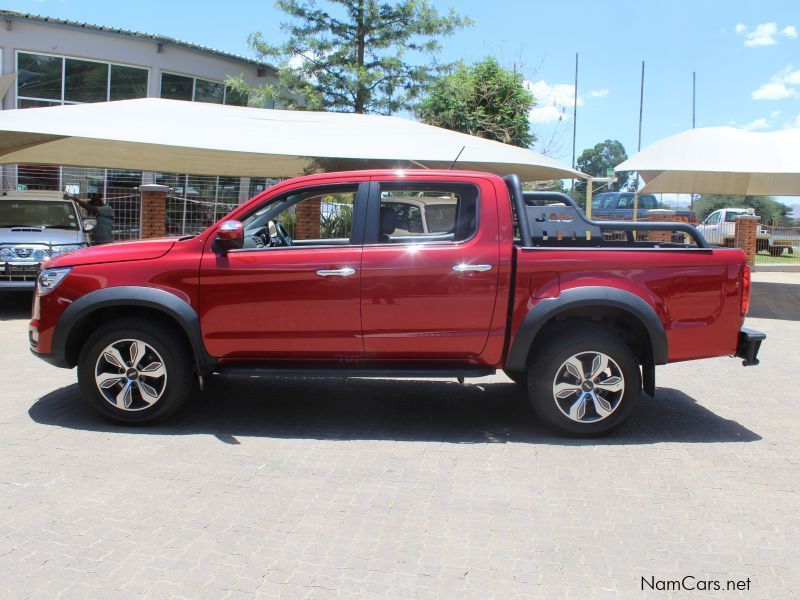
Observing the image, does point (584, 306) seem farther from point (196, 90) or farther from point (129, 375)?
point (196, 90)

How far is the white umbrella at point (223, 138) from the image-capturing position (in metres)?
11.2

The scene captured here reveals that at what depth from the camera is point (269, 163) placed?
50.8 feet

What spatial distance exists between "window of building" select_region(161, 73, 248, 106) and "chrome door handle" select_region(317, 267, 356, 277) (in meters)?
20.6

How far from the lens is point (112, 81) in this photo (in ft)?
76.0

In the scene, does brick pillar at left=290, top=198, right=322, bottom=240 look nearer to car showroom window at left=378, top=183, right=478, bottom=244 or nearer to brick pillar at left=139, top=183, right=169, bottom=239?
brick pillar at left=139, top=183, right=169, bottom=239

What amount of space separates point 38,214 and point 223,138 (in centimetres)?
337

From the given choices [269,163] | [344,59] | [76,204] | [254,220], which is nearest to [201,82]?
[344,59]

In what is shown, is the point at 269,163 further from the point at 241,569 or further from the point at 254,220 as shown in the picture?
the point at 241,569

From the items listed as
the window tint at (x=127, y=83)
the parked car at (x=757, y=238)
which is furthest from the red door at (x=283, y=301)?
the parked car at (x=757, y=238)

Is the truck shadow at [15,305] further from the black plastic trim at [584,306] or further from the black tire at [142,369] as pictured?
the black plastic trim at [584,306]

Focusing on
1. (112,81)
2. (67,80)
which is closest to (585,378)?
(67,80)

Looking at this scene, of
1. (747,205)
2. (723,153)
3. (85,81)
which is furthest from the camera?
(747,205)

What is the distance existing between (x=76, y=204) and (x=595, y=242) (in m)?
10.0

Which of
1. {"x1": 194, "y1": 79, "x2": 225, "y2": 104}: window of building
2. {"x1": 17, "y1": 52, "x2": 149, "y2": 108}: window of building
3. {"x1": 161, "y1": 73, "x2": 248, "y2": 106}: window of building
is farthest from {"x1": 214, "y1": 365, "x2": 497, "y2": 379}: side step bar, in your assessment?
{"x1": 194, "y1": 79, "x2": 225, "y2": 104}: window of building
